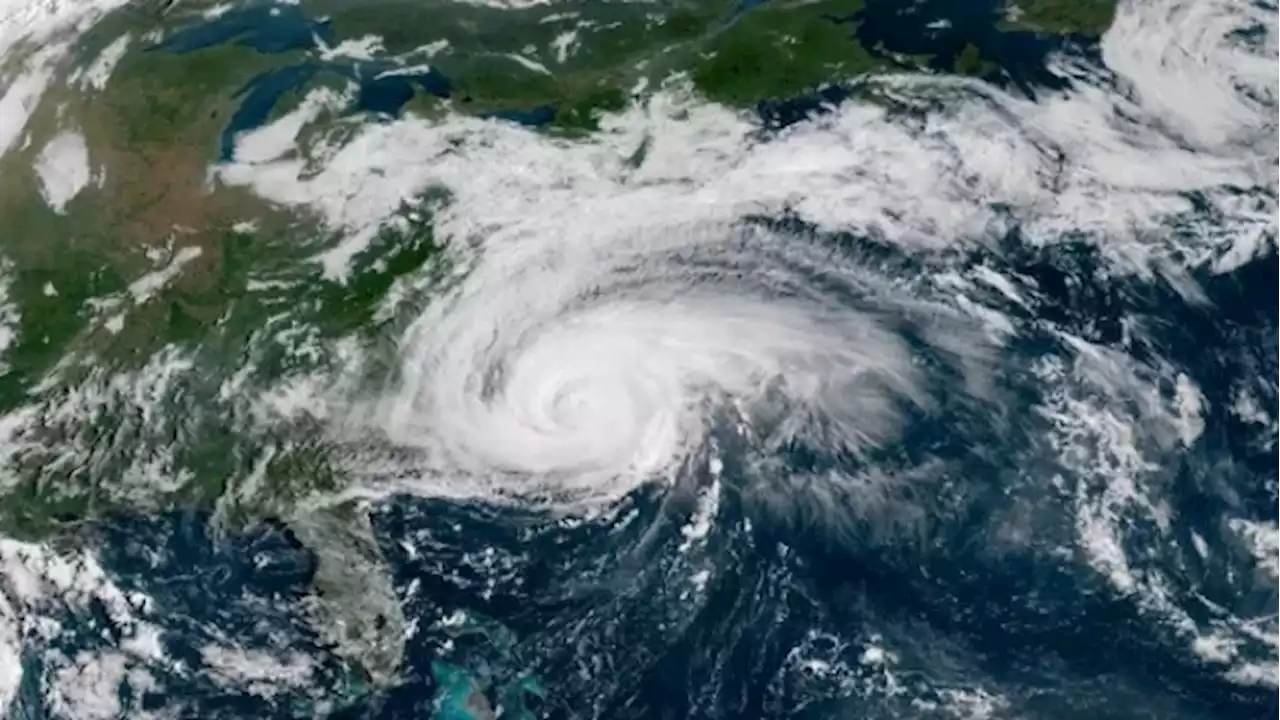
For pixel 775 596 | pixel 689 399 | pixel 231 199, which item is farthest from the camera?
pixel 231 199

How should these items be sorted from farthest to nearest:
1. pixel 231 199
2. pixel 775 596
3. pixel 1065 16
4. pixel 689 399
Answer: pixel 1065 16 < pixel 231 199 < pixel 689 399 < pixel 775 596

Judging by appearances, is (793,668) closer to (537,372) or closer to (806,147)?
(537,372)

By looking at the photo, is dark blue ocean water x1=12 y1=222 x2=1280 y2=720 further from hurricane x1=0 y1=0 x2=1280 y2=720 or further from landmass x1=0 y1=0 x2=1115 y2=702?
landmass x1=0 y1=0 x2=1115 y2=702

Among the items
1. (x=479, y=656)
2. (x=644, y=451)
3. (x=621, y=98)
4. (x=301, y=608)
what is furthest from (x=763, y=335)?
(x=301, y=608)

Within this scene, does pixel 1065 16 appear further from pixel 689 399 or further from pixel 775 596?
pixel 775 596

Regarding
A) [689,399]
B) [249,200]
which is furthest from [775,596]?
[249,200]

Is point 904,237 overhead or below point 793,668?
overhead

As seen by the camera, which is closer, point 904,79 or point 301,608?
point 301,608

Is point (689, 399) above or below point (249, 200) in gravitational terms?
below

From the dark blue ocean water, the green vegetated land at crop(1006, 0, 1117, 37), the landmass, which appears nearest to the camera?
the dark blue ocean water

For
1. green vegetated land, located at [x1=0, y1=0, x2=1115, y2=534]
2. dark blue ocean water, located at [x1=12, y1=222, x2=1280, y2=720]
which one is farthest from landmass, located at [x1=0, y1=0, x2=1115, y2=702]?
dark blue ocean water, located at [x1=12, y1=222, x2=1280, y2=720]

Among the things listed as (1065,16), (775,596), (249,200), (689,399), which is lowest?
(775,596)
